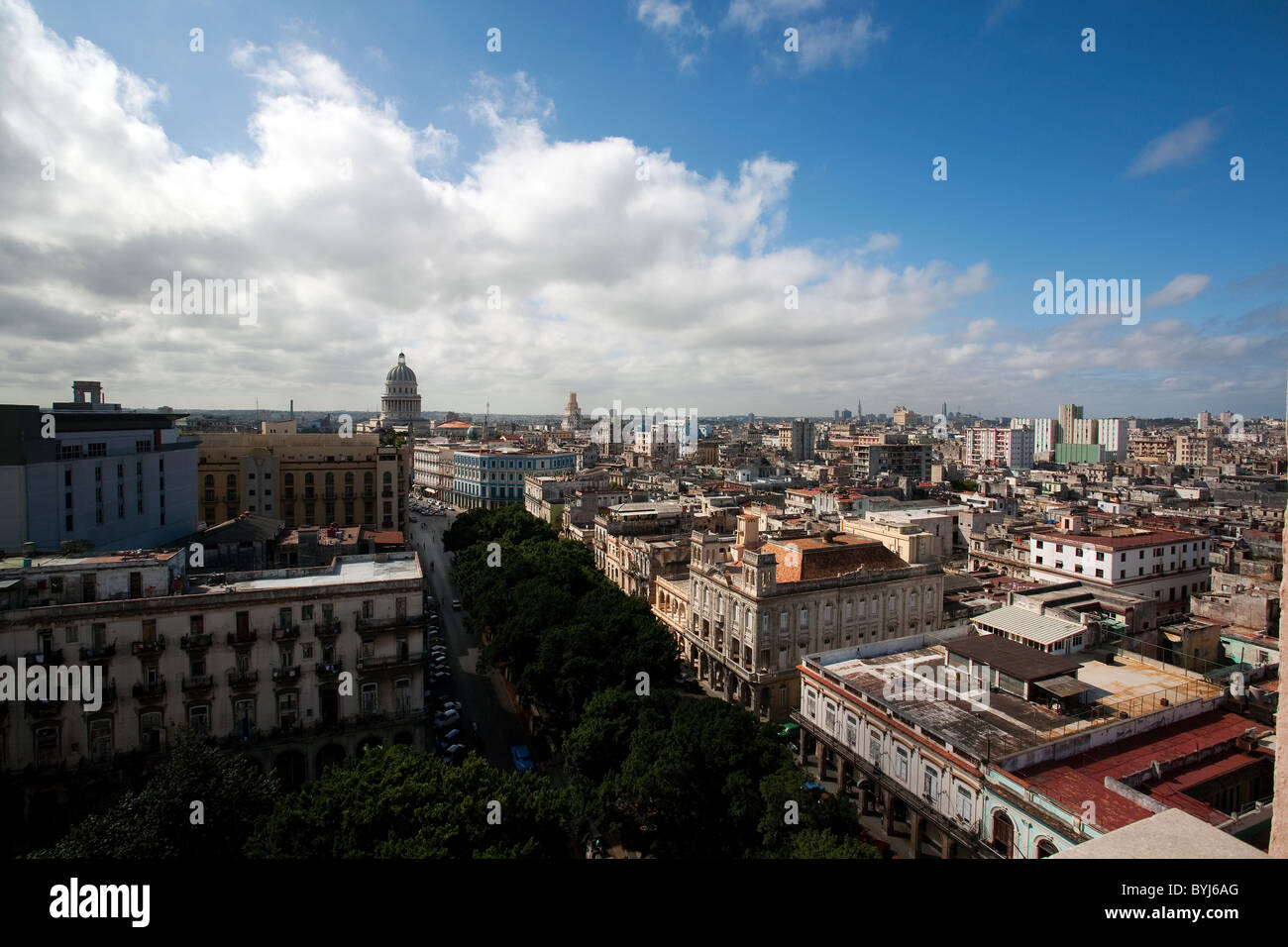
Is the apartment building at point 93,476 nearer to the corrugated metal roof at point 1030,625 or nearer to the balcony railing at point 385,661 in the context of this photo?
the balcony railing at point 385,661

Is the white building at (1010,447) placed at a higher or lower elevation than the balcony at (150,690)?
higher

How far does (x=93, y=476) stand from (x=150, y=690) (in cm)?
2315

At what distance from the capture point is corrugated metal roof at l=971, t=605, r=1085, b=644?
30797mm

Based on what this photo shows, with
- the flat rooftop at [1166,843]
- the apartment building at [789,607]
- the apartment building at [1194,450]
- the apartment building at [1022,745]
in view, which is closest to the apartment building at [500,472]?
the apartment building at [789,607]

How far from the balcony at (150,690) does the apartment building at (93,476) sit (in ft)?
42.3

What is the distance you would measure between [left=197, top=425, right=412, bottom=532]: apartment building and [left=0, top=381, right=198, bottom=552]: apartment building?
6.95 metres

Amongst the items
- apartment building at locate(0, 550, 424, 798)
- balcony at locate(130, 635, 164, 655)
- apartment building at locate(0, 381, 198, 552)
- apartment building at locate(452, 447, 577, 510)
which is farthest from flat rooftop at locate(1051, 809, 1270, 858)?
apartment building at locate(452, 447, 577, 510)

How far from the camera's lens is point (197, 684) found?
91.1 ft

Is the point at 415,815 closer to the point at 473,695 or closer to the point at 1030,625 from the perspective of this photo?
the point at 473,695

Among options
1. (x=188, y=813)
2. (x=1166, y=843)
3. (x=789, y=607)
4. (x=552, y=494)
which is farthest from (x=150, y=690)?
(x=552, y=494)

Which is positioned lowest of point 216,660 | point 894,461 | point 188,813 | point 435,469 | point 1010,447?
point 188,813

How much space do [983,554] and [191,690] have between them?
6084cm

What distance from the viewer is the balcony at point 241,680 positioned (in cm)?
2833

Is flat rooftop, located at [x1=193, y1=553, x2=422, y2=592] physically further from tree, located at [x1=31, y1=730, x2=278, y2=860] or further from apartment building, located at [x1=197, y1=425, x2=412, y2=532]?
apartment building, located at [x1=197, y1=425, x2=412, y2=532]
